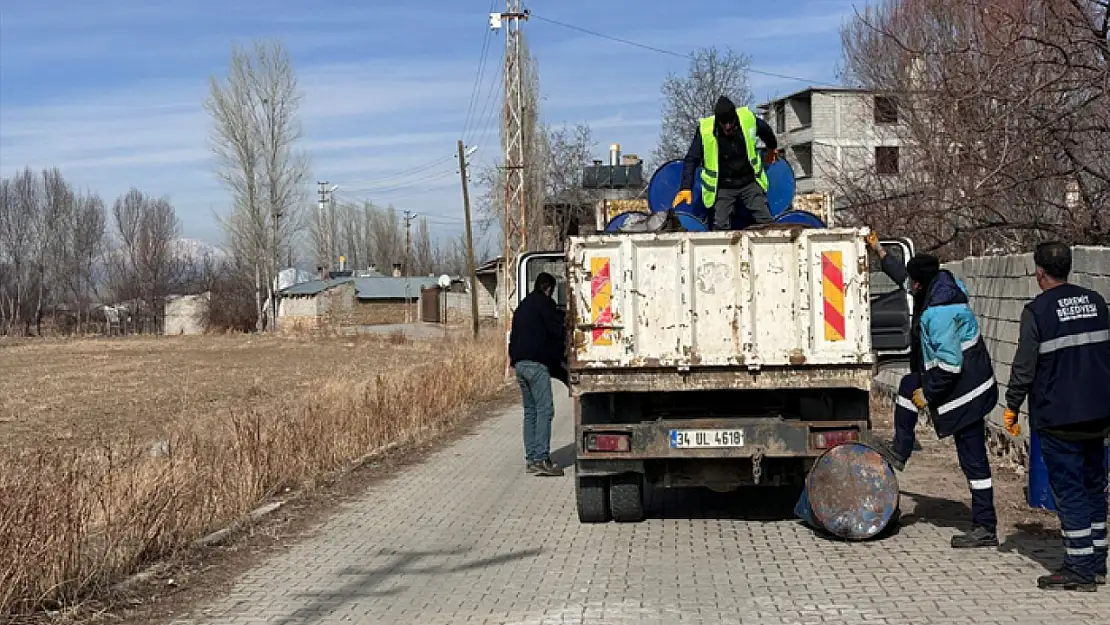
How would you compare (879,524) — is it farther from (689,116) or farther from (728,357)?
(689,116)

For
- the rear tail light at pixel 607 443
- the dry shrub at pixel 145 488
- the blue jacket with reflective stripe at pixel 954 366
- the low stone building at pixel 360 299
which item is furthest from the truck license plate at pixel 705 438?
the low stone building at pixel 360 299

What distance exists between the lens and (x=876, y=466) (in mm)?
8211

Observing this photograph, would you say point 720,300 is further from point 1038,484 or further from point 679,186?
point 679,186

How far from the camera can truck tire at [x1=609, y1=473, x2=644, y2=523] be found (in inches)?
361

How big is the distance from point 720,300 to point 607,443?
1332 mm

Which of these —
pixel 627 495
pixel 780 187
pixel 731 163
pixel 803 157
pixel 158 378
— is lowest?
pixel 158 378

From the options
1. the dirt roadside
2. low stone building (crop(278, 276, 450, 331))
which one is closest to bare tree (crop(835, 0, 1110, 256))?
the dirt roadside

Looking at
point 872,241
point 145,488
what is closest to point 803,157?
point 872,241

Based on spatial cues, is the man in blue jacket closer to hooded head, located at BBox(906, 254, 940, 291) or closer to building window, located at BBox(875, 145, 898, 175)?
hooded head, located at BBox(906, 254, 940, 291)

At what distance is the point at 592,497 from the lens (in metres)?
9.22

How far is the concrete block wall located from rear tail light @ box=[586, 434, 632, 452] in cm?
377

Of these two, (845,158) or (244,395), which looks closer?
(845,158)

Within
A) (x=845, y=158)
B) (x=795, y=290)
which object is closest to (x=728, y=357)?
(x=795, y=290)

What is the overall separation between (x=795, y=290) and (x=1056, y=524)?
2.47m
